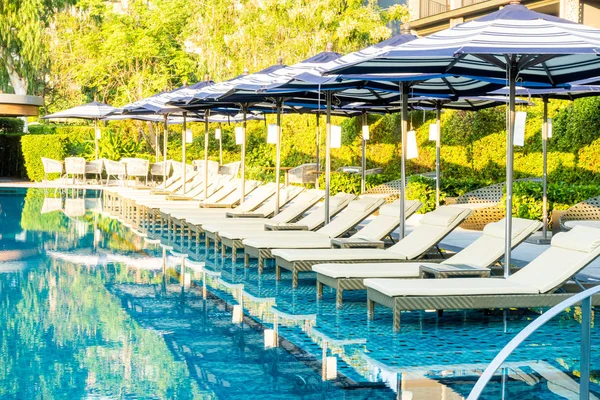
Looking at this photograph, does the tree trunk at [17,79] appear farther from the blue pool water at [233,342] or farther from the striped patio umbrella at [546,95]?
the blue pool water at [233,342]

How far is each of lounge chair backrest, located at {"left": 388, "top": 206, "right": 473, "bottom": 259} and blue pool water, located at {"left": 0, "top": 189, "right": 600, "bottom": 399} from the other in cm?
77

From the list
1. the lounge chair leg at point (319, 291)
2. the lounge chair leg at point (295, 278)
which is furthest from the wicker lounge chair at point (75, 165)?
the lounge chair leg at point (319, 291)

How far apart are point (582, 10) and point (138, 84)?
1705cm

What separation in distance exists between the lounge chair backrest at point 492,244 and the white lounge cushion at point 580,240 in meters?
0.68

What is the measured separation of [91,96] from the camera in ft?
151

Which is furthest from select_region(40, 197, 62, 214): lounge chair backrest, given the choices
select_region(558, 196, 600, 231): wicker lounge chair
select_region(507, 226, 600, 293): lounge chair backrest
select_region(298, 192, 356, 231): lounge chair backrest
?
select_region(507, 226, 600, 293): lounge chair backrest

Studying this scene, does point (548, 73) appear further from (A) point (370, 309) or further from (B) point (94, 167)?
(B) point (94, 167)

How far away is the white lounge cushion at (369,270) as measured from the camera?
8.84m

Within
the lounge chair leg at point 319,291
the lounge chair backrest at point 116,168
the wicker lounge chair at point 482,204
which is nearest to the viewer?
the lounge chair leg at point 319,291

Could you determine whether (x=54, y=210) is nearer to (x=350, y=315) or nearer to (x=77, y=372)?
(x=350, y=315)

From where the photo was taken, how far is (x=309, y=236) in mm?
12055

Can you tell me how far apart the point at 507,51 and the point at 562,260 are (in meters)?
2.03

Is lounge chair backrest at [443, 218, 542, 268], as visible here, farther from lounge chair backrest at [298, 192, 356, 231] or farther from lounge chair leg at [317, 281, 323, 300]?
lounge chair backrest at [298, 192, 356, 231]

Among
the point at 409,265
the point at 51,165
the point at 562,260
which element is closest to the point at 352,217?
the point at 409,265
